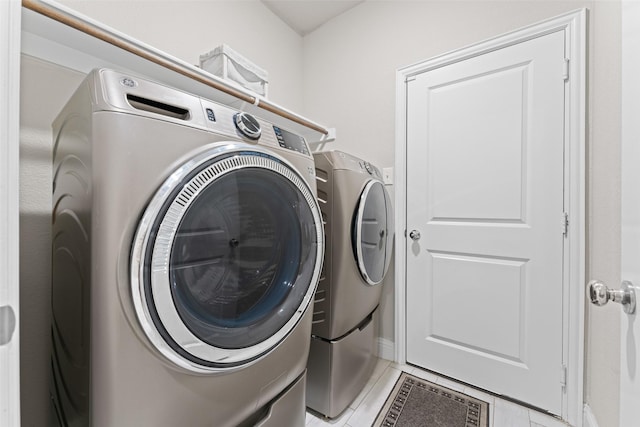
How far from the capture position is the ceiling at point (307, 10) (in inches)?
80.7

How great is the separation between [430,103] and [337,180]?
0.96m

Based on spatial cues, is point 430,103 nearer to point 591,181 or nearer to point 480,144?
point 480,144

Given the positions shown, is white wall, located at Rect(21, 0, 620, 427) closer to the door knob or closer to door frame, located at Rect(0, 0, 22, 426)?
the door knob

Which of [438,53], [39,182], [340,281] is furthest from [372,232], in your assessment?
[39,182]

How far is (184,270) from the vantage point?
65 centimetres

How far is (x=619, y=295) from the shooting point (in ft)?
1.91

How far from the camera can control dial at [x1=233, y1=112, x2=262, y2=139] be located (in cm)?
79

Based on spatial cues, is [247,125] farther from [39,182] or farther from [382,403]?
[382,403]

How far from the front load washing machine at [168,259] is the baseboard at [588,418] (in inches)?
54.9

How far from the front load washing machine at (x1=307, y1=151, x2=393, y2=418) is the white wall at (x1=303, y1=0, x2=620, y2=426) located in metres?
0.59

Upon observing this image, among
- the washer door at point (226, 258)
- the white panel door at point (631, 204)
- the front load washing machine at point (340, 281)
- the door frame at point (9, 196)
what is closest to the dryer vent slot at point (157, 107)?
the washer door at point (226, 258)

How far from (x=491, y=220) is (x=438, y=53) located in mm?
1079

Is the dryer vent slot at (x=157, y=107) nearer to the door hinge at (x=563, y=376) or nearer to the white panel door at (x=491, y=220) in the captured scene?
the white panel door at (x=491, y=220)

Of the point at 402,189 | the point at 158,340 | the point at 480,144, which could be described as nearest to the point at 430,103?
the point at 480,144
